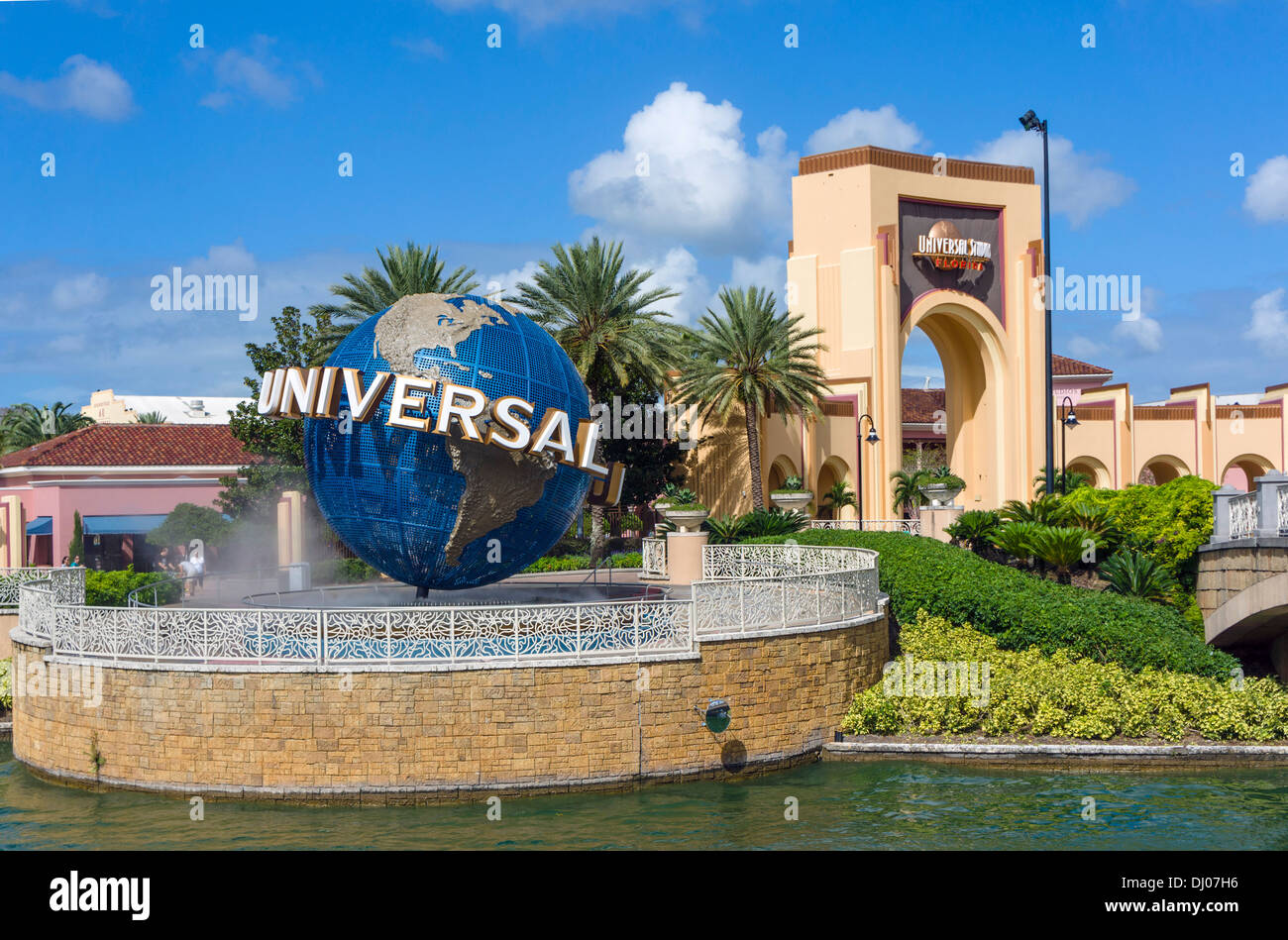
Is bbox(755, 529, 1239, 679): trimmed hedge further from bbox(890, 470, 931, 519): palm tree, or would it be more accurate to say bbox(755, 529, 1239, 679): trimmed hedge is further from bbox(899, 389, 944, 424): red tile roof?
bbox(899, 389, 944, 424): red tile roof

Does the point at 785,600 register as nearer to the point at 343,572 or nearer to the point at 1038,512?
the point at 1038,512

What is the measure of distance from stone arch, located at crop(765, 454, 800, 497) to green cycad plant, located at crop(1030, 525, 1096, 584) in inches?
586

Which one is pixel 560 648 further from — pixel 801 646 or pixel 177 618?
pixel 177 618

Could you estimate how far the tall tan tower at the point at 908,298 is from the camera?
40438 mm

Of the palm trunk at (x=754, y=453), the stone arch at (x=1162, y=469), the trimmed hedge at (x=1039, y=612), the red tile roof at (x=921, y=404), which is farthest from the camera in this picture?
the red tile roof at (x=921, y=404)

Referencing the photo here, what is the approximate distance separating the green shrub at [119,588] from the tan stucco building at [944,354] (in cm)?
2109

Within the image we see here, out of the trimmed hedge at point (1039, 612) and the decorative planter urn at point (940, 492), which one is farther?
the decorative planter urn at point (940, 492)

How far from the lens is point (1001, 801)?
50.0ft

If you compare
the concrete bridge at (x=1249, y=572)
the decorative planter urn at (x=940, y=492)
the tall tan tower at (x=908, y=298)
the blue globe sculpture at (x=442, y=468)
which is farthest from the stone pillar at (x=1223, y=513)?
the tall tan tower at (x=908, y=298)

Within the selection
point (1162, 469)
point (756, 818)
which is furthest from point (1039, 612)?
point (1162, 469)

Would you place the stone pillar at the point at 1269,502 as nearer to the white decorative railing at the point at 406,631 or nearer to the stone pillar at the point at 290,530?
the white decorative railing at the point at 406,631

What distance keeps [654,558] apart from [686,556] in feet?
6.19

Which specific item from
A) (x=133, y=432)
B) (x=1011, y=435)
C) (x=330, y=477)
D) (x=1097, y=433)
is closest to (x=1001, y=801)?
(x=330, y=477)

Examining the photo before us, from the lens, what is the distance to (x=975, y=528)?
2900 centimetres
